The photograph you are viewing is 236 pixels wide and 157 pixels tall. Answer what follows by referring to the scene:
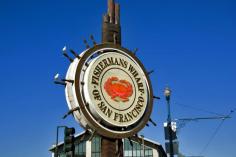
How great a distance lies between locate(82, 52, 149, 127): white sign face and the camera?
12.1 m

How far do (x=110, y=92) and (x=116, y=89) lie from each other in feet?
1.00

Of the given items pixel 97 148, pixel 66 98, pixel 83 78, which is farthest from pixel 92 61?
pixel 97 148

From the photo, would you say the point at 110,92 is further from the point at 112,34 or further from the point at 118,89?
the point at 112,34

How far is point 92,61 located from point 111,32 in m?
2.02

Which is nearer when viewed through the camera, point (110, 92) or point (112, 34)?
point (110, 92)

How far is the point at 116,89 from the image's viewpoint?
41.8 ft

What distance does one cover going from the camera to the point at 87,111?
38.8ft

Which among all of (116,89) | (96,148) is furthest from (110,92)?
(96,148)

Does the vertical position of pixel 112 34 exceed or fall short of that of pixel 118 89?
it exceeds it

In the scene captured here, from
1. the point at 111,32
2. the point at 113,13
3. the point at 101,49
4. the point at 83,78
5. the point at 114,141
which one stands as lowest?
the point at 114,141

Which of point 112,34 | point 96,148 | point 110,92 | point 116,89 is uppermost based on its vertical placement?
point 112,34

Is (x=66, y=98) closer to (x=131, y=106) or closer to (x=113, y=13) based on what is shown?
(x=131, y=106)

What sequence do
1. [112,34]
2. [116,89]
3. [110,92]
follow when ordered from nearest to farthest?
[110,92] → [116,89] → [112,34]

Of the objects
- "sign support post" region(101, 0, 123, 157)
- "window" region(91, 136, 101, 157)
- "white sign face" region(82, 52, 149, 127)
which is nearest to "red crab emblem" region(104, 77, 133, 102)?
"white sign face" region(82, 52, 149, 127)
